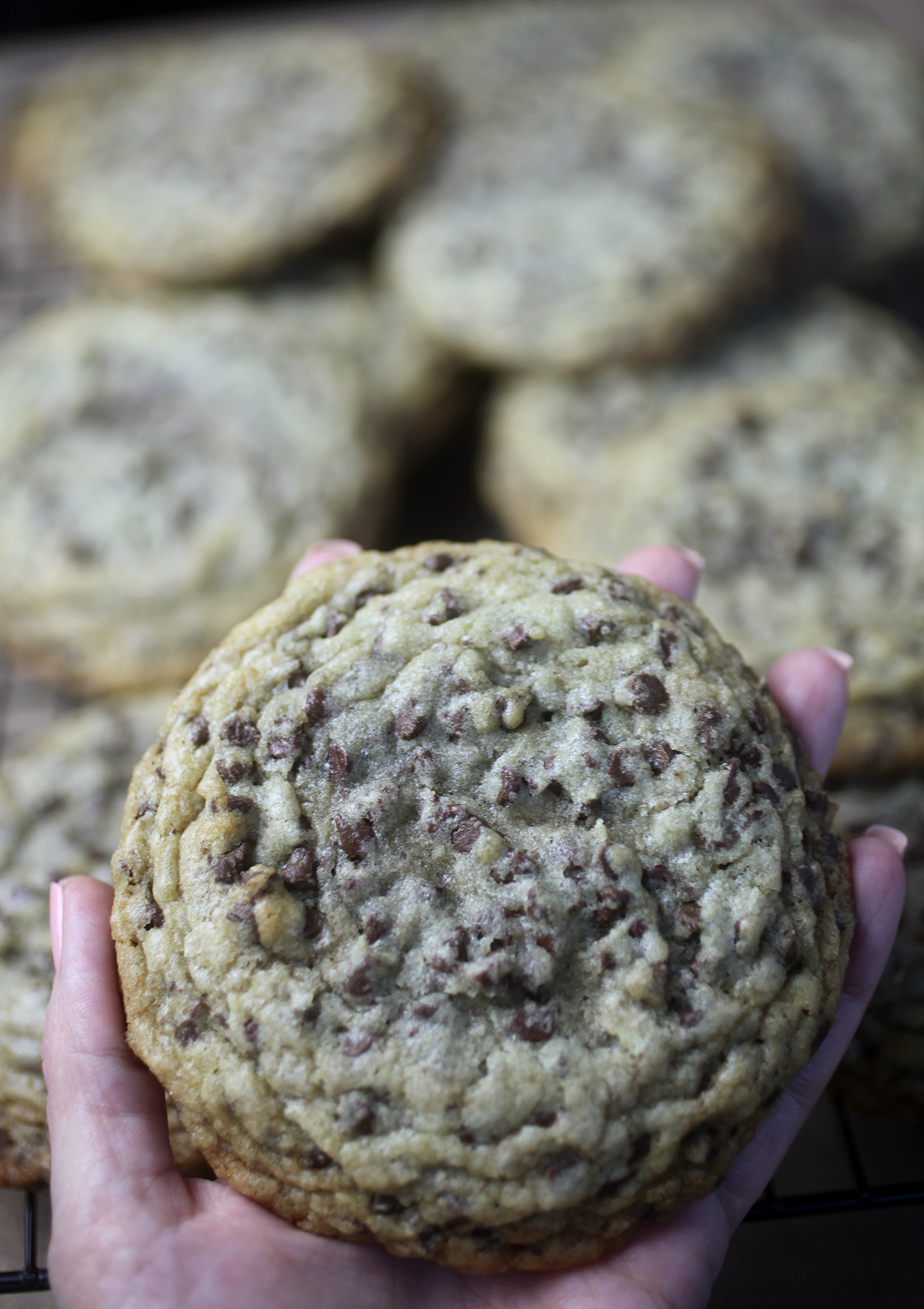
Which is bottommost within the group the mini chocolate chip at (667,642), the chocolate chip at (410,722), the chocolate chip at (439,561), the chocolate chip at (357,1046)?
the chocolate chip at (357,1046)

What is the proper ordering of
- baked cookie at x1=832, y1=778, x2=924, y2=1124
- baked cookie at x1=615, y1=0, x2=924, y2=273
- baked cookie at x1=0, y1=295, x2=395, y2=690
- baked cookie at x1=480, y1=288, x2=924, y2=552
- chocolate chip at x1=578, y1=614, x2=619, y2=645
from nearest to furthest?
chocolate chip at x1=578, y1=614, x2=619, y2=645, baked cookie at x1=832, y1=778, x2=924, y2=1124, baked cookie at x1=0, y1=295, x2=395, y2=690, baked cookie at x1=480, y1=288, x2=924, y2=552, baked cookie at x1=615, y1=0, x2=924, y2=273

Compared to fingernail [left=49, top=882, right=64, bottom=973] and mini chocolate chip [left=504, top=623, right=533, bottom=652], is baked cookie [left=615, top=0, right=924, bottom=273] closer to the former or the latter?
mini chocolate chip [left=504, top=623, right=533, bottom=652]

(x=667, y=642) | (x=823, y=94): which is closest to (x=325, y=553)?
(x=667, y=642)

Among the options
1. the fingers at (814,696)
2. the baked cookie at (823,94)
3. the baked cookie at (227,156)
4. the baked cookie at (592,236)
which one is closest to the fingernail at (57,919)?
the fingers at (814,696)

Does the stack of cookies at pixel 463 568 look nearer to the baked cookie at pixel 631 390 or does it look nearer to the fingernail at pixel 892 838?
the baked cookie at pixel 631 390

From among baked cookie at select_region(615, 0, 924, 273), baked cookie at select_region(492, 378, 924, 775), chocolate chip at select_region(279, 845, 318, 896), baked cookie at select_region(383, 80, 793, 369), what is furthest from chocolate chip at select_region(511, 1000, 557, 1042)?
baked cookie at select_region(615, 0, 924, 273)

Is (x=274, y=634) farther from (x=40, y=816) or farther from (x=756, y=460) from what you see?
(x=756, y=460)
